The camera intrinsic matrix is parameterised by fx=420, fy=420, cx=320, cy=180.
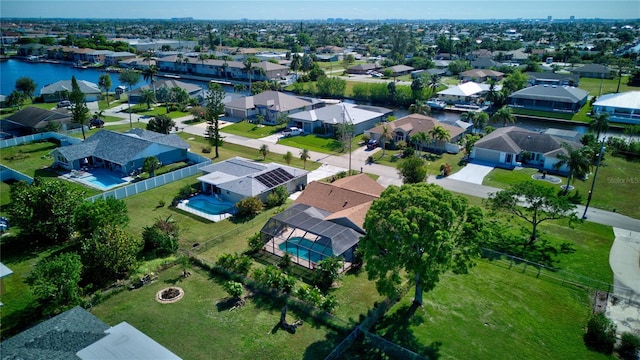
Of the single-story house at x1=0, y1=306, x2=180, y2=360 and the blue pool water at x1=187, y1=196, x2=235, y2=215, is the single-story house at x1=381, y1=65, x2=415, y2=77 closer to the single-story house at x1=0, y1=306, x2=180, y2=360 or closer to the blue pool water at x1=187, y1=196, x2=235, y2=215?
the blue pool water at x1=187, y1=196, x2=235, y2=215

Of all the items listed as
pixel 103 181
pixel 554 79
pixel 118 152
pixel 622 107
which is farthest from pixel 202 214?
pixel 554 79

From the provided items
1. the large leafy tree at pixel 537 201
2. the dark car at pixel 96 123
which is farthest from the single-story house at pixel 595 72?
the dark car at pixel 96 123

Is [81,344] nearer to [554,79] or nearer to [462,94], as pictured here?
[462,94]

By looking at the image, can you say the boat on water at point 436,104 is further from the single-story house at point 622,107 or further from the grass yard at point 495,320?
the grass yard at point 495,320

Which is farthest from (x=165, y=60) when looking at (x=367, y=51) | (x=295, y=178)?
(x=295, y=178)

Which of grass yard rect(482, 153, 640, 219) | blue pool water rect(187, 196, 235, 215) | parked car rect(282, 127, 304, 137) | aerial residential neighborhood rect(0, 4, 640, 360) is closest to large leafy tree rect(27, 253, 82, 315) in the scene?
aerial residential neighborhood rect(0, 4, 640, 360)

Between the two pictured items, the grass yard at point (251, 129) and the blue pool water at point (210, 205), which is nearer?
the blue pool water at point (210, 205)

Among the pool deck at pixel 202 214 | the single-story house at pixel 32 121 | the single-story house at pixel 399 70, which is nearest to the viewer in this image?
the pool deck at pixel 202 214
